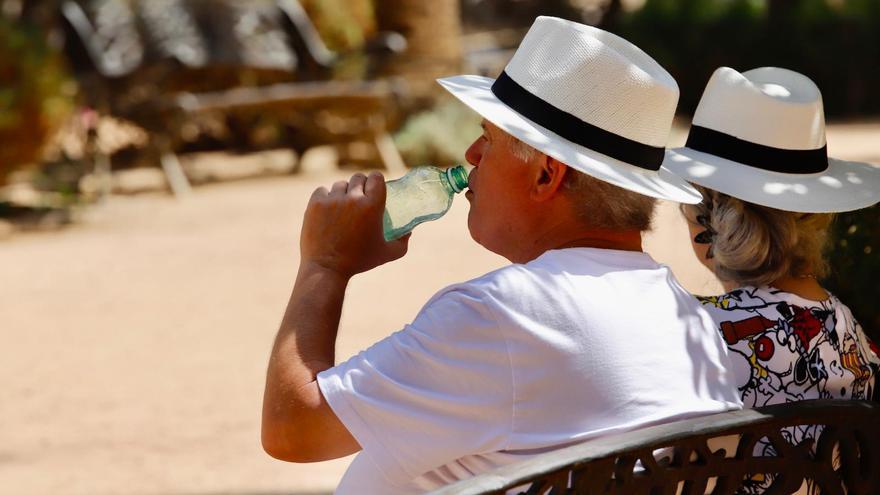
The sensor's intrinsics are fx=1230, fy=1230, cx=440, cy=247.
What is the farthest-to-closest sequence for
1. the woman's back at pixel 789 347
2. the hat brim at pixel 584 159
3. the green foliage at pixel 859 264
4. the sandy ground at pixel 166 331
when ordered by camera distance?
the sandy ground at pixel 166 331 → the green foliage at pixel 859 264 → the woman's back at pixel 789 347 → the hat brim at pixel 584 159

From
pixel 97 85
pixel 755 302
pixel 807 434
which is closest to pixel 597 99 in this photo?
pixel 755 302

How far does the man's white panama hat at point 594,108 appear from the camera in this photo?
200 cm

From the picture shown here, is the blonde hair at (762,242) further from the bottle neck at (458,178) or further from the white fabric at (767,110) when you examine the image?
the bottle neck at (458,178)

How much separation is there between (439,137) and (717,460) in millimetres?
12093

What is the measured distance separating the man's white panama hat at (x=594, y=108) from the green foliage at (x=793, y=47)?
16.8 metres

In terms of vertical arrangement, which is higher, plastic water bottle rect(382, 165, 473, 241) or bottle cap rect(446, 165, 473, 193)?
bottle cap rect(446, 165, 473, 193)

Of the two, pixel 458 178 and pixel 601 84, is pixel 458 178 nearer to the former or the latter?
pixel 458 178

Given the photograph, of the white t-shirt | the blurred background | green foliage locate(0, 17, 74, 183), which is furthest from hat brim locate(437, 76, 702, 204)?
green foliage locate(0, 17, 74, 183)

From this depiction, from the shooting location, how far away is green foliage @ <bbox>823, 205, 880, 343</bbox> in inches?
111

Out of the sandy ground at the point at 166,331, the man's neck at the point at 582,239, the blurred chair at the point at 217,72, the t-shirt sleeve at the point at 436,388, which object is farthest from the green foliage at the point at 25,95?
the t-shirt sleeve at the point at 436,388

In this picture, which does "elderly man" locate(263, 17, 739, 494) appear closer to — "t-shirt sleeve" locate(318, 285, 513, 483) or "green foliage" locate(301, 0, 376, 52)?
"t-shirt sleeve" locate(318, 285, 513, 483)

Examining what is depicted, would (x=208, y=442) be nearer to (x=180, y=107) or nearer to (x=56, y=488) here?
(x=56, y=488)

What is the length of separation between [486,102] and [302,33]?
12865 mm

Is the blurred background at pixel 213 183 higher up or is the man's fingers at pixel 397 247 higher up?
the man's fingers at pixel 397 247
